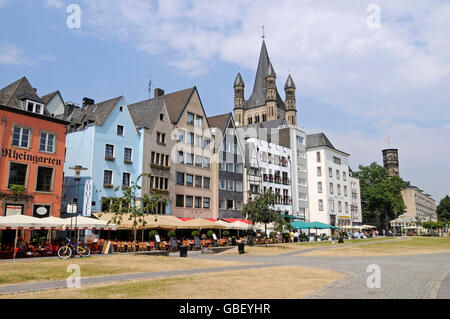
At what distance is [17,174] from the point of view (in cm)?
3303

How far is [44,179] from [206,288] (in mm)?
27423

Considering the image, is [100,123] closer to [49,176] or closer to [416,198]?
[49,176]

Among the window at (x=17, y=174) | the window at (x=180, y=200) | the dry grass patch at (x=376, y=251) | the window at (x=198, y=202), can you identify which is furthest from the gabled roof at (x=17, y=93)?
the dry grass patch at (x=376, y=251)

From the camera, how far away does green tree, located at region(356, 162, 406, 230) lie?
92.4m

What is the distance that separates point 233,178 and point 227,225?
17.3 m

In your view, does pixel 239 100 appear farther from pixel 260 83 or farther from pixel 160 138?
pixel 160 138

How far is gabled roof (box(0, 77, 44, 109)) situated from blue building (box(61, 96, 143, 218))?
6.66 metres

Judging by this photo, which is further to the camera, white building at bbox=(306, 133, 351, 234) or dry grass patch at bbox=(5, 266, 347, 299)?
white building at bbox=(306, 133, 351, 234)

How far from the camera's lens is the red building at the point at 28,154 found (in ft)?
106

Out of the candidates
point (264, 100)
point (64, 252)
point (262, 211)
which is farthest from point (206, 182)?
point (264, 100)

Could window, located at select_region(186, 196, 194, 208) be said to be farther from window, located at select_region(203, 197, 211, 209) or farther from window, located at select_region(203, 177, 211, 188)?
window, located at select_region(203, 177, 211, 188)

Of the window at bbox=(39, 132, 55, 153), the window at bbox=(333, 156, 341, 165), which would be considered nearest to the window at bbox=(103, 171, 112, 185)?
the window at bbox=(39, 132, 55, 153)

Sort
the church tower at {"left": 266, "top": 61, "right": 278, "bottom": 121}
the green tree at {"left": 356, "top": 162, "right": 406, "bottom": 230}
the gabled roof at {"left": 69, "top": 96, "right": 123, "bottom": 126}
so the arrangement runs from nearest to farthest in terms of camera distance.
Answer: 1. the gabled roof at {"left": 69, "top": 96, "right": 123, "bottom": 126}
2. the green tree at {"left": 356, "top": 162, "right": 406, "bottom": 230}
3. the church tower at {"left": 266, "top": 61, "right": 278, "bottom": 121}
